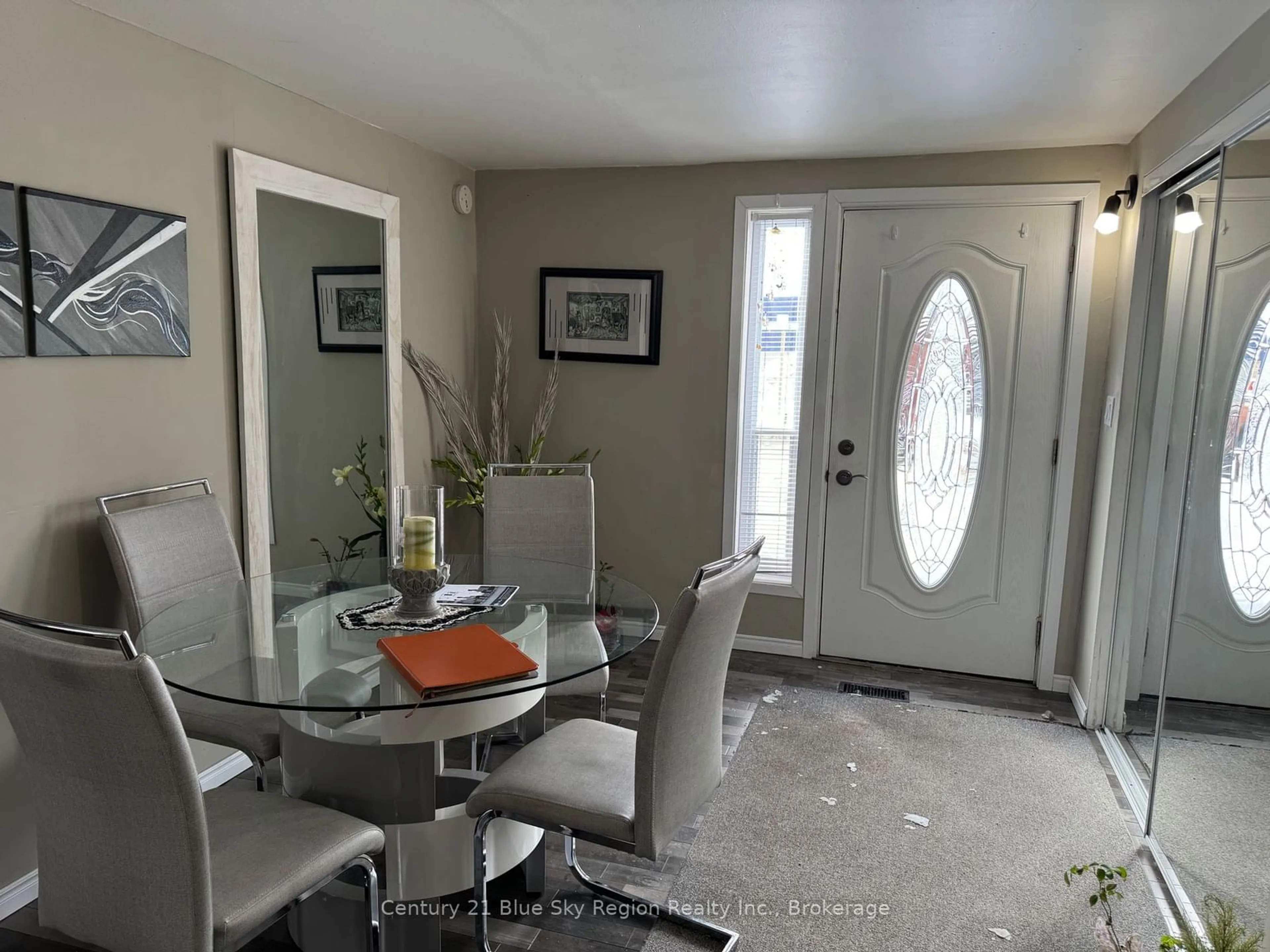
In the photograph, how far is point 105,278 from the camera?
228 centimetres

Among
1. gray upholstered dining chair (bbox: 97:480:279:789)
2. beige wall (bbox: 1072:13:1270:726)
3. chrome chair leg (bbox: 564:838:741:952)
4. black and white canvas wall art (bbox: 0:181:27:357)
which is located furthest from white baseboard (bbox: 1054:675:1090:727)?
black and white canvas wall art (bbox: 0:181:27:357)

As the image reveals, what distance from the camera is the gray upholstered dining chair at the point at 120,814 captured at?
132cm

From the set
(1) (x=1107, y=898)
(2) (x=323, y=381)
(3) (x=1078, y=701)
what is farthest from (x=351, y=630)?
(3) (x=1078, y=701)

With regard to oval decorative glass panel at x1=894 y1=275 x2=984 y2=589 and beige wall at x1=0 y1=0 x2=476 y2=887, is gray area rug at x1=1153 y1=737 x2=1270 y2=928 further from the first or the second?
beige wall at x1=0 y1=0 x2=476 y2=887

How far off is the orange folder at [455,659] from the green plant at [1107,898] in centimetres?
126

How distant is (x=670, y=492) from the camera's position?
4145mm

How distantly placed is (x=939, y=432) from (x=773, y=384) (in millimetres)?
762

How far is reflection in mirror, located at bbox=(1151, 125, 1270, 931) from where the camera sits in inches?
77.9

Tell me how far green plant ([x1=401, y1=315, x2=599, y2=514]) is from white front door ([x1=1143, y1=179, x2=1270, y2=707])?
2441 mm

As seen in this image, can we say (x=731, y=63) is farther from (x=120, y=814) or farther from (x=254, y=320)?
(x=120, y=814)

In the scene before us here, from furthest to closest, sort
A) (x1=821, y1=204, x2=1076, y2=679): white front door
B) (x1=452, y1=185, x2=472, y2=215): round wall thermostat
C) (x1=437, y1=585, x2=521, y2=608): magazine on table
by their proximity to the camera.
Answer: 1. (x1=452, y1=185, x2=472, y2=215): round wall thermostat
2. (x1=821, y1=204, x2=1076, y2=679): white front door
3. (x1=437, y1=585, x2=521, y2=608): magazine on table

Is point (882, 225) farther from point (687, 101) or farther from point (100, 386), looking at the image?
point (100, 386)

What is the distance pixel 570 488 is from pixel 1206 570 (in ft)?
6.44

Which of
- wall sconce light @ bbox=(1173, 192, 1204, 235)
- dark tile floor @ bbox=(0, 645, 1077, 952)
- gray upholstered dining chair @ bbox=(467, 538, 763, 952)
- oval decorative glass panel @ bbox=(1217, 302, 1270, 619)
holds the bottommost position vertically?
dark tile floor @ bbox=(0, 645, 1077, 952)
